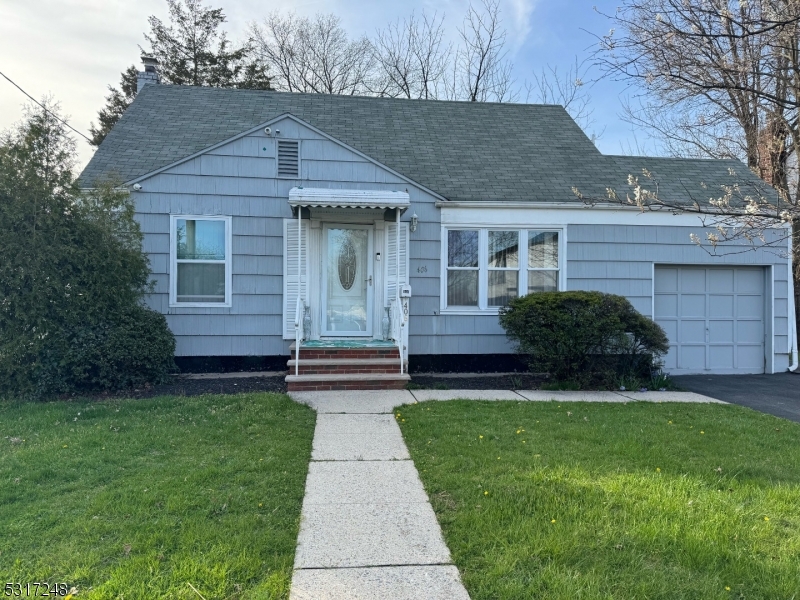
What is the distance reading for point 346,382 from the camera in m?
7.38

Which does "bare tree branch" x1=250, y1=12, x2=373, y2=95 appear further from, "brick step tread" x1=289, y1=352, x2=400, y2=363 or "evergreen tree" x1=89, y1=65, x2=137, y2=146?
"brick step tread" x1=289, y1=352, x2=400, y2=363

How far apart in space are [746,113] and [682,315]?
5932 mm

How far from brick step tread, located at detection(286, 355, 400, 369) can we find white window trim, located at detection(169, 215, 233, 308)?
1.85 metres

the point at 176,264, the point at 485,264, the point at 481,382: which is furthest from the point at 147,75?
the point at 481,382

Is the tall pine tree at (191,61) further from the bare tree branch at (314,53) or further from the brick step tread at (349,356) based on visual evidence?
the brick step tread at (349,356)

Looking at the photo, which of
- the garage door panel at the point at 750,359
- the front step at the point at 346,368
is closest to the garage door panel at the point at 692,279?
the garage door panel at the point at 750,359

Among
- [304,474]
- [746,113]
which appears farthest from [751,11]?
[746,113]

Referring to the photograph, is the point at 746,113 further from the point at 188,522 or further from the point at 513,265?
the point at 188,522

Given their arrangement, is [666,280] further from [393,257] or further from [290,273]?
[290,273]

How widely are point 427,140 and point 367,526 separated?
28.2 ft

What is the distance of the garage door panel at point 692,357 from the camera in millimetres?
9750

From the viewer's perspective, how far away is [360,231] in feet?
29.1

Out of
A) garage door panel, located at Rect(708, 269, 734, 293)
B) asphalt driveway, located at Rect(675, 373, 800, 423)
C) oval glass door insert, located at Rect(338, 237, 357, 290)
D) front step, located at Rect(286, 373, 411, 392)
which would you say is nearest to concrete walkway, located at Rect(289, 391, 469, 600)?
front step, located at Rect(286, 373, 411, 392)

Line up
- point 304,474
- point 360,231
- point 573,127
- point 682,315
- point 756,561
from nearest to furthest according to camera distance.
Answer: point 756,561, point 304,474, point 360,231, point 682,315, point 573,127
